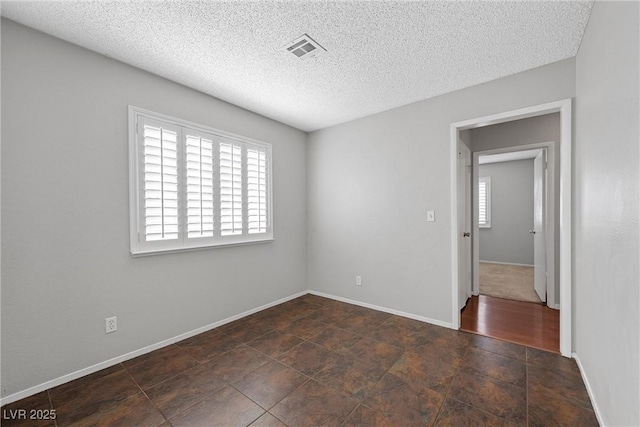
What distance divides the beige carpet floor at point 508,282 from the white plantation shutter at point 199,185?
4219 mm

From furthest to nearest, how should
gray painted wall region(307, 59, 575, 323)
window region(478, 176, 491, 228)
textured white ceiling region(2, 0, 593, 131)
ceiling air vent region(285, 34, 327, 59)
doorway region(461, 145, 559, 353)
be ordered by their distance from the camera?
window region(478, 176, 491, 228) → doorway region(461, 145, 559, 353) → gray painted wall region(307, 59, 575, 323) → ceiling air vent region(285, 34, 327, 59) → textured white ceiling region(2, 0, 593, 131)

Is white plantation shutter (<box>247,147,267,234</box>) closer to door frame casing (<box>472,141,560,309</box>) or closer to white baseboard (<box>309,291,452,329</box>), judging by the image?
white baseboard (<box>309,291,452,329</box>)

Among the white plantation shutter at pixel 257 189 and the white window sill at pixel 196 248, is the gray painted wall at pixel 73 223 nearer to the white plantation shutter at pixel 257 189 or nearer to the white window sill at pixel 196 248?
the white window sill at pixel 196 248

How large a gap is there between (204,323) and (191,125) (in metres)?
2.12

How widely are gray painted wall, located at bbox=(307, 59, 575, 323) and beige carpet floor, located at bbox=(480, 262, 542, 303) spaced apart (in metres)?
1.87

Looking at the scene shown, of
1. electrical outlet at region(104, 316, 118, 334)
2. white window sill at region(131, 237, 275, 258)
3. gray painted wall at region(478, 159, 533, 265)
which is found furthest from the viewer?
gray painted wall at region(478, 159, 533, 265)

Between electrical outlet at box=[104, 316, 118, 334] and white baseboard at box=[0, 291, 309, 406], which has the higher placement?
electrical outlet at box=[104, 316, 118, 334]

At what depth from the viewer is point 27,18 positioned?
5.88ft

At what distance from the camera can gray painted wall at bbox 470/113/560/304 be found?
3473 millimetres

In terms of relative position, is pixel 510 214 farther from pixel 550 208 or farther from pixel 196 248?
pixel 196 248

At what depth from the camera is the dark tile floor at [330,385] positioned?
5.39 ft

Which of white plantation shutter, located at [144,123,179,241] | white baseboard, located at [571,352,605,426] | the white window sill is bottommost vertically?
white baseboard, located at [571,352,605,426]

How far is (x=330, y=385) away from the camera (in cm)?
195

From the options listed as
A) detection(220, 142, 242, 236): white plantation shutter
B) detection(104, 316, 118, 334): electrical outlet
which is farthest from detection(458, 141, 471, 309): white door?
detection(104, 316, 118, 334): electrical outlet
